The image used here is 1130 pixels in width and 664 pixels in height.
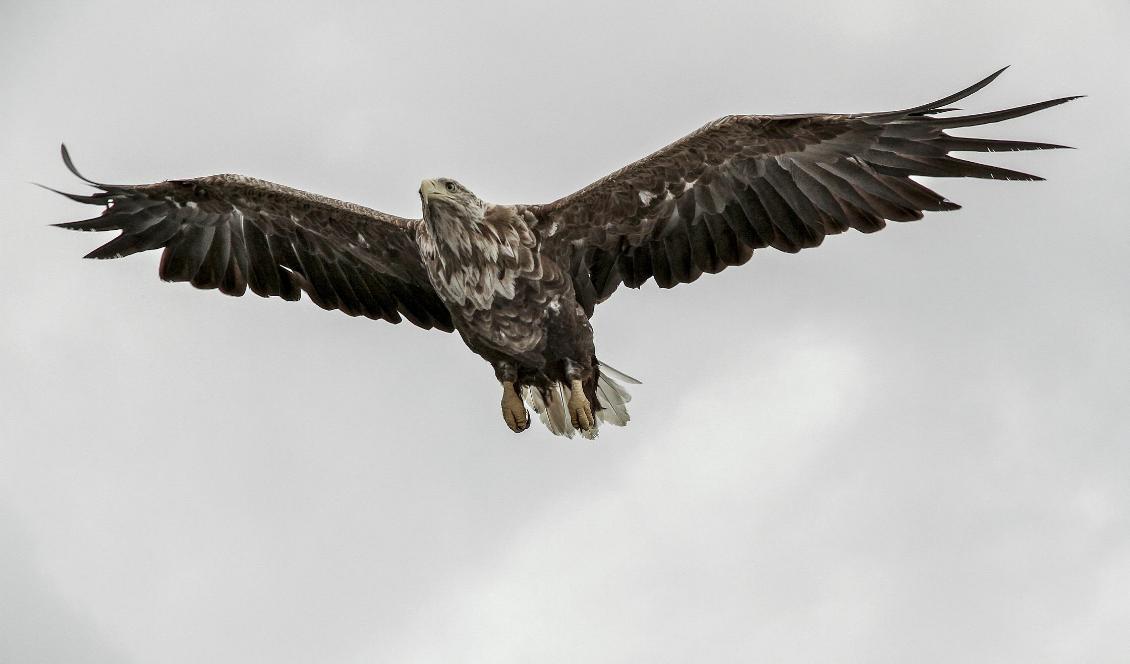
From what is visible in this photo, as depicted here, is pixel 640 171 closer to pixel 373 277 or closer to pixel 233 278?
pixel 373 277

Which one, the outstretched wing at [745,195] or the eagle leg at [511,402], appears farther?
the eagle leg at [511,402]

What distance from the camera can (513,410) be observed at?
13.2m

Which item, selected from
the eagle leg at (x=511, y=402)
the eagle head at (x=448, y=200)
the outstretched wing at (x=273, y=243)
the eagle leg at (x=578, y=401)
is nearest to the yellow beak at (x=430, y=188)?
the eagle head at (x=448, y=200)

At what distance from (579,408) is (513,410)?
619mm

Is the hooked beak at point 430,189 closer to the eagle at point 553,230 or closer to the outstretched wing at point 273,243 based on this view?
the eagle at point 553,230

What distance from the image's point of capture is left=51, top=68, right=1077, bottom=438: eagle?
12469 millimetres

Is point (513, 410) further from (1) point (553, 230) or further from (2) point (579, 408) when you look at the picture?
(1) point (553, 230)

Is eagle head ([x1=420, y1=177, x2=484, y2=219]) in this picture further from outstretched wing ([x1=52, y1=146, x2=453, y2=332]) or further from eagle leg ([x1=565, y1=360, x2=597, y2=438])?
eagle leg ([x1=565, y1=360, x2=597, y2=438])

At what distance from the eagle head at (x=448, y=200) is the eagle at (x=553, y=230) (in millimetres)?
13

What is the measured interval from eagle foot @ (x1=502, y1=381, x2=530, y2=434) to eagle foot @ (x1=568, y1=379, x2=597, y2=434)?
0.42 metres

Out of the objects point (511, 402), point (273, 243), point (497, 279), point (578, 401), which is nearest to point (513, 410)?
point (511, 402)

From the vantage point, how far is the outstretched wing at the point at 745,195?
485 inches

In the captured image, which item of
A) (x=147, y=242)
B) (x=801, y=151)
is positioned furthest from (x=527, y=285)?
(x=147, y=242)

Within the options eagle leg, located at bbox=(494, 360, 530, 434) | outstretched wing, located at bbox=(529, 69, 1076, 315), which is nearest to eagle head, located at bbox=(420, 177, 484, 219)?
outstretched wing, located at bbox=(529, 69, 1076, 315)
